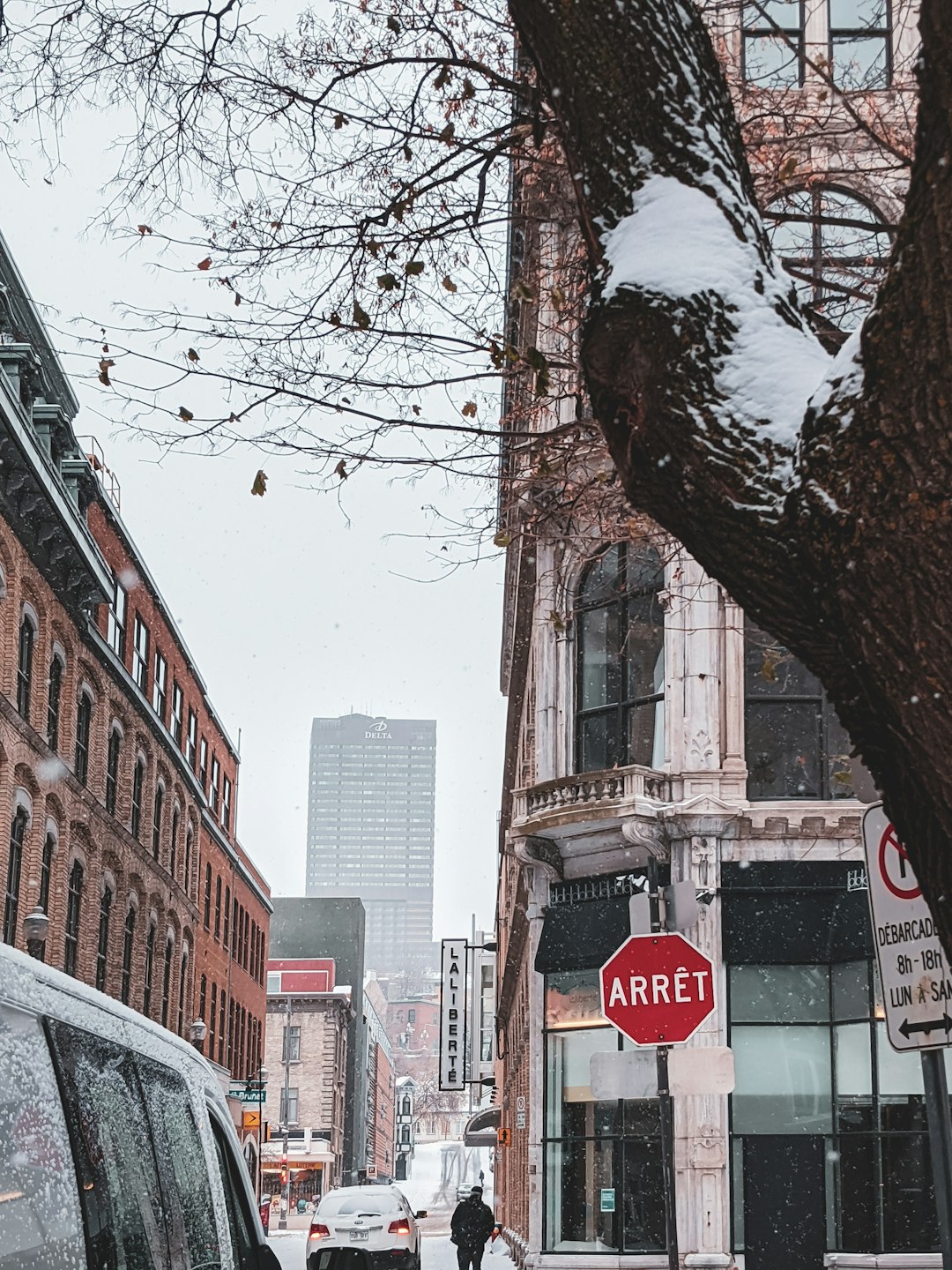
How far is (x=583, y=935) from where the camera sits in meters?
21.7

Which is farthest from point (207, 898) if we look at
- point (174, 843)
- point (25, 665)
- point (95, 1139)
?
point (95, 1139)

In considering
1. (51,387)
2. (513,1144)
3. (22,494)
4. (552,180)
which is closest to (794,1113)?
(552,180)

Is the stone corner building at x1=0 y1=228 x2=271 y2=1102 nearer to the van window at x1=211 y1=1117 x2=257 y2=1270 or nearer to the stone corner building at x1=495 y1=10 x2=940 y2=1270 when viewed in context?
the stone corner building at x1=495 y1=10 x2=940 y2=1270

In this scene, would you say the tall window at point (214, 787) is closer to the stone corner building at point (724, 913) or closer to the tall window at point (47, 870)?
the tall window at point (47, 870)

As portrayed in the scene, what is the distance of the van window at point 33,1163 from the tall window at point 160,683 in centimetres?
3570

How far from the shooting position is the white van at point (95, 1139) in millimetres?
4180

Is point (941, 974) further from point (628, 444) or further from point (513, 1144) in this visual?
point (513, 1144)

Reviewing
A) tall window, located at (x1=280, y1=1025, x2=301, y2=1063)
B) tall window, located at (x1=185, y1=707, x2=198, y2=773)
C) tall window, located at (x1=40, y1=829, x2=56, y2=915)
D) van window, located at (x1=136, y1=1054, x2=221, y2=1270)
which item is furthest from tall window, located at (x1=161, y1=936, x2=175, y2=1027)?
tall window, located at (x1=280, y1=1025, x2=301, y2=1063)

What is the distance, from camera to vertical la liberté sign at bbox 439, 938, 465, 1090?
55.2 metres

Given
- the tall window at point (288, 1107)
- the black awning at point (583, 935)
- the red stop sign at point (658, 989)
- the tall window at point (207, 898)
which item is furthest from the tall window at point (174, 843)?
the tall window at point (288, 1107)

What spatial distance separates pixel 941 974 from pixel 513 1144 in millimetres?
34254

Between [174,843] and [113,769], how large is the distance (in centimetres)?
799

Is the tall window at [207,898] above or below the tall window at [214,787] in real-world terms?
below

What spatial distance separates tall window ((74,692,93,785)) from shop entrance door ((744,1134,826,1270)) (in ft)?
54.4
